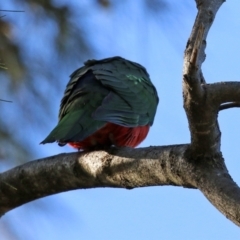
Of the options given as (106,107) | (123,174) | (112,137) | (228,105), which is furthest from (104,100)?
(228,105)

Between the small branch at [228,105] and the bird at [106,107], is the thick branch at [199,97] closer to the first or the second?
the small branch at [228,105]

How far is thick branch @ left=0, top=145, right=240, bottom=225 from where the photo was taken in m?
1.38

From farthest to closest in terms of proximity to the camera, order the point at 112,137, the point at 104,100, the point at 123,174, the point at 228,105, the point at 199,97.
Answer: the point at 104,100, the point at 112,137, the point at 123,174, the point at 228,105, the point at 199,97

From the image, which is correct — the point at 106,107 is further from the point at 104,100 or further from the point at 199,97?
the point at 199,97

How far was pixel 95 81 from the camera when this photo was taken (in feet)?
7.86

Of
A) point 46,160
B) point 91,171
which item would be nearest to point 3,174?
point 46,160

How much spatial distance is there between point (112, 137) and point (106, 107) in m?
0.12

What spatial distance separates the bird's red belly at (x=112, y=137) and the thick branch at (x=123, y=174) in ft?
0.64

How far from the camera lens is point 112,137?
216cm

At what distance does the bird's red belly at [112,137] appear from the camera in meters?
2.12

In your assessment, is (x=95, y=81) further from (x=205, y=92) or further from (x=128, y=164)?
(x=205, y=92)

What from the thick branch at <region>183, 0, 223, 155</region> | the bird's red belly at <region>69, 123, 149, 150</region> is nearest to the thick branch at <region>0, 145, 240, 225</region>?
the thick branch at <region>183, 0, 223, 155</region>

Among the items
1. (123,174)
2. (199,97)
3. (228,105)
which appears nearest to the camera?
(199,97)

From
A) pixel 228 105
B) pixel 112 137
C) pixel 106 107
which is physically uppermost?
pixel 106 107
